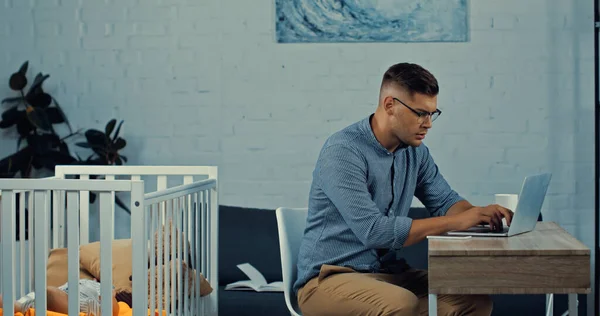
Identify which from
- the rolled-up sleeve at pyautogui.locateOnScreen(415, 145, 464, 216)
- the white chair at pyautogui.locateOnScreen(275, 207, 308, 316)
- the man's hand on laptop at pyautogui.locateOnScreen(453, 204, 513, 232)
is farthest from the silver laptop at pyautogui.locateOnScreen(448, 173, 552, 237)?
the white chair at pyautogui.locateOnScreen(275, 207, 308, 316)

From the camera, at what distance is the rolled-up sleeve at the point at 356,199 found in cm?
242

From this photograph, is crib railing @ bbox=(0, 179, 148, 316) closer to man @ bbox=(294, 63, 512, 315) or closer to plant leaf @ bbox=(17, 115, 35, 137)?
man @ bbox=(294, 63, 512, 315)

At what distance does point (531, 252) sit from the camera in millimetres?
2092

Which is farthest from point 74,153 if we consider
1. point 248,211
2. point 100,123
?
point 248,211

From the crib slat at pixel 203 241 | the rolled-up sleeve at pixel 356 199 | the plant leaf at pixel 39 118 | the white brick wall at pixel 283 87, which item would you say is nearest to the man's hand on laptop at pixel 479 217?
the rolled-up sleeve at pixel 356 199

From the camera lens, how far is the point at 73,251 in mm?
2334

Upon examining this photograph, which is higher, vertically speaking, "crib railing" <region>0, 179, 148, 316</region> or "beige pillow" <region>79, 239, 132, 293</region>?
"crib railing" <region>0, 179, 148, 316</region>

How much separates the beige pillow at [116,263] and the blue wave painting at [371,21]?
154 centimetres

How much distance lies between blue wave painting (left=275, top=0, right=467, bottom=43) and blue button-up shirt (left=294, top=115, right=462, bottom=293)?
1.54m

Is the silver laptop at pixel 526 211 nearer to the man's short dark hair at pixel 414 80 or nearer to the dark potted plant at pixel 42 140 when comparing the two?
the man's short dark hair at pixel 414 80

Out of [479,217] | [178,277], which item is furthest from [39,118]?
[479,217]

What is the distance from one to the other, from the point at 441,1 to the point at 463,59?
0.30 metres

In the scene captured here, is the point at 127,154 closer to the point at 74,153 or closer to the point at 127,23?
the point at 74,153

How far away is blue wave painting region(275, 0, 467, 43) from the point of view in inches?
163
